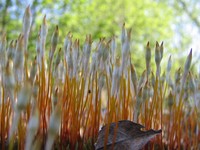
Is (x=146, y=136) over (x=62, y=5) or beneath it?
beneath

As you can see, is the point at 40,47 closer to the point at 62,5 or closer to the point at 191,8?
the point at 62,5

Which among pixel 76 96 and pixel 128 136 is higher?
pixel 76 96

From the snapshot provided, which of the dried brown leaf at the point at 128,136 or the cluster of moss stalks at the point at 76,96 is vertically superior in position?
the cluster of moss stalks at the point at 76,96

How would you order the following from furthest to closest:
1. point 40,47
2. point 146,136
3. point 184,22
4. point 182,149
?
1. point 184,22
2. point 182,149
3. point 40,47
4. point 146,136

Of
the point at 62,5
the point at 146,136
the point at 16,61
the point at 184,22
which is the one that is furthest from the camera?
the point at 184,22

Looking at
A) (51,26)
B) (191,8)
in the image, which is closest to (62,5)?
(51,26)

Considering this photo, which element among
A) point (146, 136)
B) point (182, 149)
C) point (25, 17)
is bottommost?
point (182, 149)

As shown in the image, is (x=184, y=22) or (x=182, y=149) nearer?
(x=182, y=149)

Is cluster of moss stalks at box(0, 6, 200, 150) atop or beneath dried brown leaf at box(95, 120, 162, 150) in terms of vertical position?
atop

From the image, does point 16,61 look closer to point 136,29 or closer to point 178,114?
point 178,114

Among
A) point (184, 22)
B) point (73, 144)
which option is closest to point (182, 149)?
point (73, 144)
